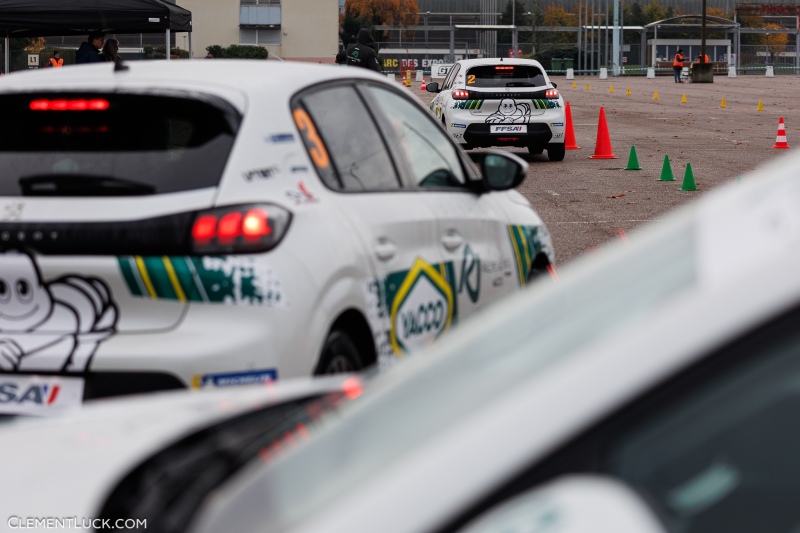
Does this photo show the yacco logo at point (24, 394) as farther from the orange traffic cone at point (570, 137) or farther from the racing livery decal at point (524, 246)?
the orange traffic cone at point (570, 137)

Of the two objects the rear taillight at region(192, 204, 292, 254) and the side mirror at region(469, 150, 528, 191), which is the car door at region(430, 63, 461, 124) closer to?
the side mirror at region(469, 150, 528, 191)

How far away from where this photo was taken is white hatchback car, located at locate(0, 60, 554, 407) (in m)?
4.07

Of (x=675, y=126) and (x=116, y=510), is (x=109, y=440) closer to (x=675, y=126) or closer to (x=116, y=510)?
(x=116, y=510)

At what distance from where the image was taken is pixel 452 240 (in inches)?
211

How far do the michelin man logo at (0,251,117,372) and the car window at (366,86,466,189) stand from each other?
64.5 inches

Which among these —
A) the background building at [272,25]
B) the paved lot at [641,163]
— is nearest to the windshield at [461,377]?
the paved lot at [641,163]

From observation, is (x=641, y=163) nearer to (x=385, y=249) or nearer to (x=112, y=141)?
(x=385, y=249)

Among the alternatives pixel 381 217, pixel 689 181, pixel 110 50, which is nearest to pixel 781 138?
pixel 689 181

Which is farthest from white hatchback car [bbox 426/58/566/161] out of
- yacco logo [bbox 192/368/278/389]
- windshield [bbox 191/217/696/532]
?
windshield [bbox 191/217/696/532]

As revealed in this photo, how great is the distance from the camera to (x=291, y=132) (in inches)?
179

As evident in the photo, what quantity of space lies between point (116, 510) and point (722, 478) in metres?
1.00

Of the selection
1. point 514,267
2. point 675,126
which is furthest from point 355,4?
point 514,267

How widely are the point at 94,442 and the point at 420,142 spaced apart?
3.30 metres

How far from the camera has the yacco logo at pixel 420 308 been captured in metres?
4.86
